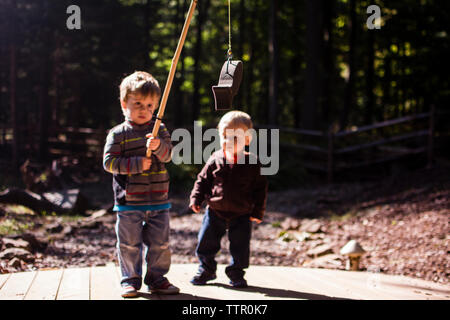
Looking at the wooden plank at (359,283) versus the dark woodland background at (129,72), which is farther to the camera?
the dark woodland background at (129,72)

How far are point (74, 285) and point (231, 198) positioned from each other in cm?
134

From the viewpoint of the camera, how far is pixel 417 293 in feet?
12.5

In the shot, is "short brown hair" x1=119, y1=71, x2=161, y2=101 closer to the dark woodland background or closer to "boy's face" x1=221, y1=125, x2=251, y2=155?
"boy's face" x1=221, y1=125, x2=251, y2=155

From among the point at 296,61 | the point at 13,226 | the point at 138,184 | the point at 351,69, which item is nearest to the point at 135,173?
the point at 138,184

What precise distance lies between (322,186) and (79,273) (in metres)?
8.98

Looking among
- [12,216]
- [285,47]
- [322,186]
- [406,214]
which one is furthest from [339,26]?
[12,216]

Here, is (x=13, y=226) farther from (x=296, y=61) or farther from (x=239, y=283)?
(x=296, y=61)

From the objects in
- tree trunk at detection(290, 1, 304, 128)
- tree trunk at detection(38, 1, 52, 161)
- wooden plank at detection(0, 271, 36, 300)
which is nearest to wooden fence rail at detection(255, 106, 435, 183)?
tree trunk at detection(38, 1, 52, 161)

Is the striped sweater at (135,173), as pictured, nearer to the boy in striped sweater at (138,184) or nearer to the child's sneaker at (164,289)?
the boy in striped sweater at (138,184)

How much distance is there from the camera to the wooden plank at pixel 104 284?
3.48m

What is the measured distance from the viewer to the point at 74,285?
374 centimetres

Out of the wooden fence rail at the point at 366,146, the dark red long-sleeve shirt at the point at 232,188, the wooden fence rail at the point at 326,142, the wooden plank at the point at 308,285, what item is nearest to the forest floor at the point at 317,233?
the wooden plank at the point at 308,285

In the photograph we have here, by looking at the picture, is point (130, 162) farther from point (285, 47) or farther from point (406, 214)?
point (285, 47)

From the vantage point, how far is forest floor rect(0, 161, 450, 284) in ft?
18.0
